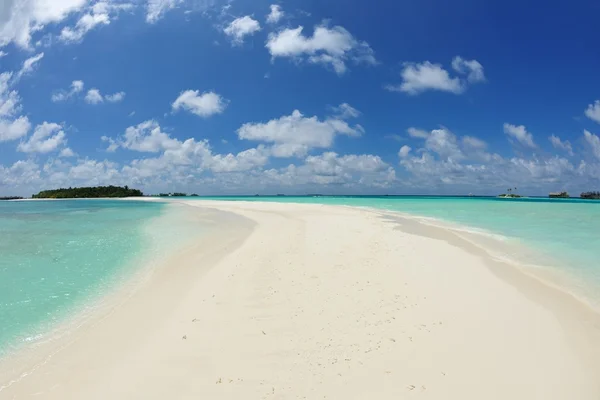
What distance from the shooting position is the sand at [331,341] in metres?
4.51

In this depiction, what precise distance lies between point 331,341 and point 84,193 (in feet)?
540

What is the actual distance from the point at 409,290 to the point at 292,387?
482 cm

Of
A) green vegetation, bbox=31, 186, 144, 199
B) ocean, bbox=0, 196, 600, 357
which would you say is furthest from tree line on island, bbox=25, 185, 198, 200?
ocean, bbox=0, 196, 600, 357

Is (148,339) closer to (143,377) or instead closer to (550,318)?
(143,377)

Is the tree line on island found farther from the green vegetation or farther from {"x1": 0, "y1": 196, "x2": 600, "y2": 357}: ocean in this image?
{"x1": 0, "y1": 196, "x2": 600, "y2": 357}: ocean

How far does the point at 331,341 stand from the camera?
559 centimetres

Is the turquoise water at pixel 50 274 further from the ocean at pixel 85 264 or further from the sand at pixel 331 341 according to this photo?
the sand at pixel 331 341

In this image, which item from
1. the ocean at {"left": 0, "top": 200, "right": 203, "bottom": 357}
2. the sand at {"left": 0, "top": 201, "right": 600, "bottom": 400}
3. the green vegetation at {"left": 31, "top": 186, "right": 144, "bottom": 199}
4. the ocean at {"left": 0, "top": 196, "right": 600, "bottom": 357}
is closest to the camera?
the sand at {"left": 0, "top": 201, "right": 600, "bottom": 400}

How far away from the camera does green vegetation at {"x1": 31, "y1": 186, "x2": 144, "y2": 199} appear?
5546 inches

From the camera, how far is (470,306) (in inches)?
290

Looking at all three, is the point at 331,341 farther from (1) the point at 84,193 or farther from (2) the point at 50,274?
(1) the point at 84,193

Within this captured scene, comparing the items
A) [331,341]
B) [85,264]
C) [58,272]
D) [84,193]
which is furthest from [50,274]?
[84,193]

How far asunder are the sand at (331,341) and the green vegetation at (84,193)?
156980 mm

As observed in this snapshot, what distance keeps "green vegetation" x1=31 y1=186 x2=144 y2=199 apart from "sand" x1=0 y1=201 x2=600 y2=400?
157 m
